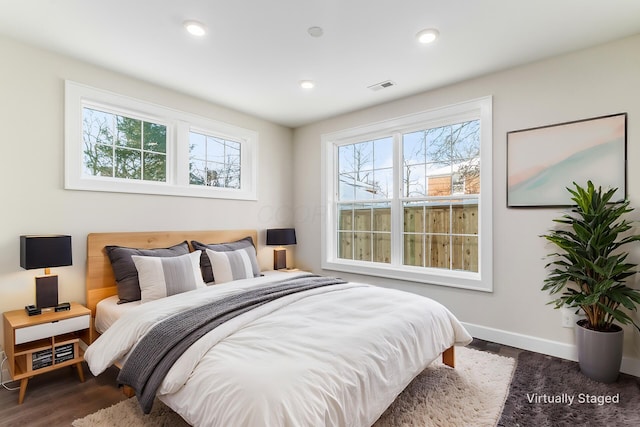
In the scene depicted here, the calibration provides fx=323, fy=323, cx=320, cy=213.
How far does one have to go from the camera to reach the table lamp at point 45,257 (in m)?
2.29

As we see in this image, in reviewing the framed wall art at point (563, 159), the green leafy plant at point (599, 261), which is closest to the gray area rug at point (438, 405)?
the green leafy plant at point (599, 261)

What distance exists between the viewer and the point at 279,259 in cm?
441

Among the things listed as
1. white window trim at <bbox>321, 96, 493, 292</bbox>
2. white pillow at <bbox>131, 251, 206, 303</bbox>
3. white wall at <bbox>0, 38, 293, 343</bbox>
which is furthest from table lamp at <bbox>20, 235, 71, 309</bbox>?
white window trim at <bbox>321, 96, 493, 292</bbox>

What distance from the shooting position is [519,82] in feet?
9.70

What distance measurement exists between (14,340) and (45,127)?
5.37ft

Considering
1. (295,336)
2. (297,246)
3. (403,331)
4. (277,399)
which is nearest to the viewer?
(277,399)

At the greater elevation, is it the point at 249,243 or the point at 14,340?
the point at 249,243

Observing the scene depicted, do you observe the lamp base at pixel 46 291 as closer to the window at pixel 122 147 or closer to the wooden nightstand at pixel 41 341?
the wooden nightstand at pixel 41 341

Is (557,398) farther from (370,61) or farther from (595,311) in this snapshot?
(370,61)

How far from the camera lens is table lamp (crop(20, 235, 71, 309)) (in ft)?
7.52

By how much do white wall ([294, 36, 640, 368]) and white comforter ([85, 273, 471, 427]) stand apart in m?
0.93

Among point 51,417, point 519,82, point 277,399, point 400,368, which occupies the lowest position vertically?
point 51,417

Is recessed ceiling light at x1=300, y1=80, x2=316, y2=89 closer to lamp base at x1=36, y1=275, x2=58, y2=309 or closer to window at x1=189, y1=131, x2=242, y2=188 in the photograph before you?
window at x1=189, y1=131, x2=242, y2=188

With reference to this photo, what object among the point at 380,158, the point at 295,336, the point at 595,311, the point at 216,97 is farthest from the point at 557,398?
the point at 216,97
